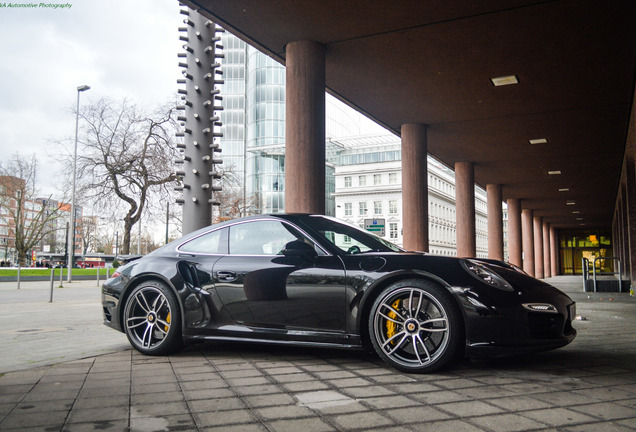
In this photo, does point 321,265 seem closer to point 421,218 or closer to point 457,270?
point 457,270

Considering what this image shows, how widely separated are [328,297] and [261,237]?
→ 0.98 m

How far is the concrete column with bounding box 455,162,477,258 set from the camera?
20.4 meters

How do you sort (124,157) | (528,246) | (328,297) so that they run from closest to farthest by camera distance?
(328,297) → (124,157) → (528,246)

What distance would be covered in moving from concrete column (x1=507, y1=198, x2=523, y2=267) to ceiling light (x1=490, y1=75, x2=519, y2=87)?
1996 centimetres

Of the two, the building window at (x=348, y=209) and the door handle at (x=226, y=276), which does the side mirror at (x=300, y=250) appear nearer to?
the door handle at (x=226, y=276)

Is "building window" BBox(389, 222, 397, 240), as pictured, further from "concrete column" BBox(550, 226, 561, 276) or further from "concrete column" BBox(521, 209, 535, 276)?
"concrete column" BBox(521, 209, 535, 276)

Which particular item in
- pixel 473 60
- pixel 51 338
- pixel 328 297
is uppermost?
pixel 473 60

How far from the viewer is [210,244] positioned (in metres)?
4.98

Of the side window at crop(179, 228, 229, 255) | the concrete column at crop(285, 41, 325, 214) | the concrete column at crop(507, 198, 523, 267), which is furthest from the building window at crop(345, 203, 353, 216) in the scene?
the side window at crop(179, 228, 229, 255)

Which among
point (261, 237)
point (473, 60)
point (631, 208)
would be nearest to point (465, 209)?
point (631, 208)

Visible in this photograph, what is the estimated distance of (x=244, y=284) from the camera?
449 centimetres

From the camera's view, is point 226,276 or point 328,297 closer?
point 328,297

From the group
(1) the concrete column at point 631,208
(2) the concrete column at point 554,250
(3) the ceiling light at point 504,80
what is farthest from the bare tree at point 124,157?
(2) the concrete column at point 554,250

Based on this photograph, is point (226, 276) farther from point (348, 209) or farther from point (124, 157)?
point (348, 209)
